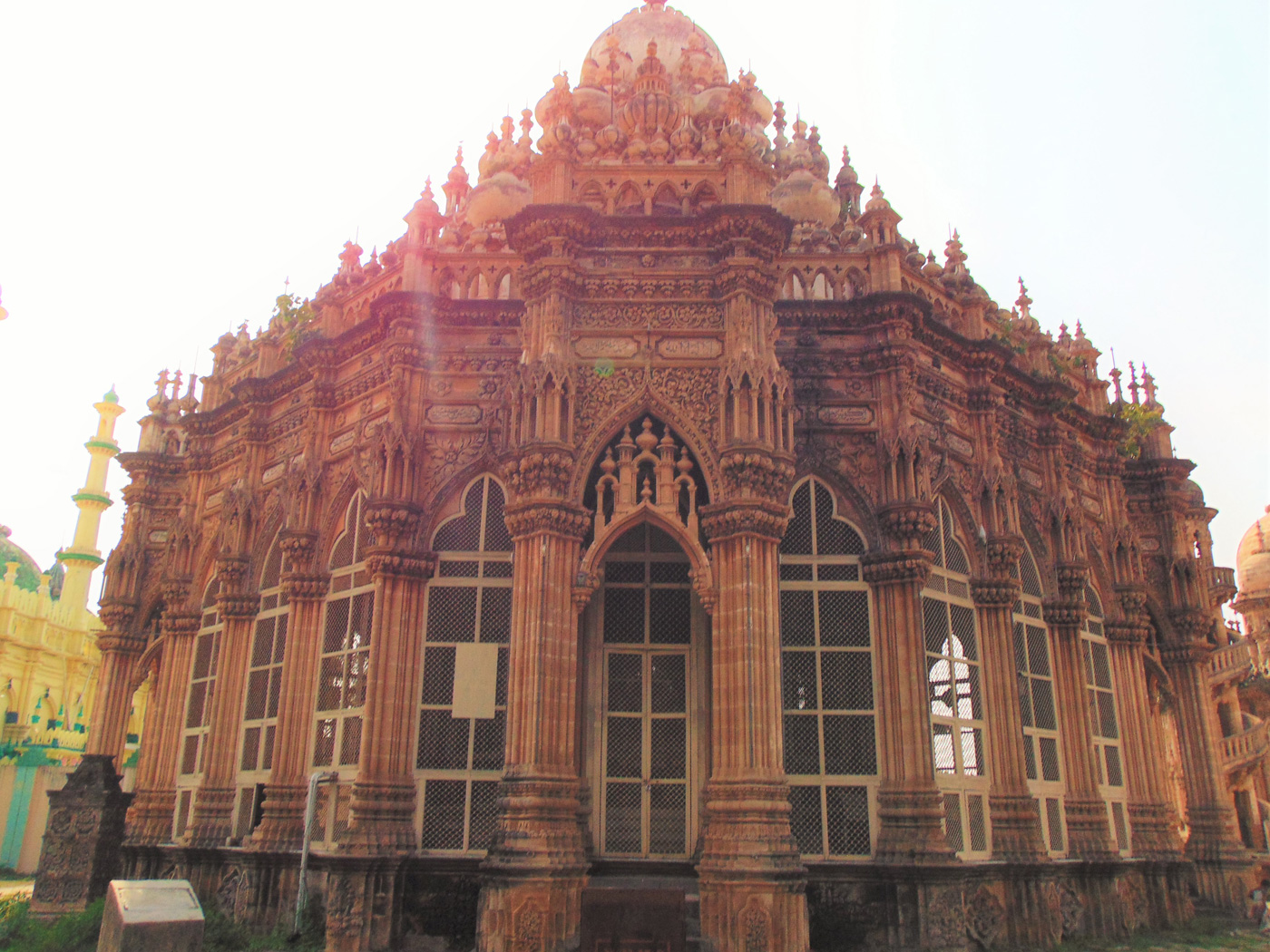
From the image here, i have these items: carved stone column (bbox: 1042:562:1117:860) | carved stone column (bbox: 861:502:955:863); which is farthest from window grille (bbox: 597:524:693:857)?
carved stone column (bbox: 1042:562:1117:860)

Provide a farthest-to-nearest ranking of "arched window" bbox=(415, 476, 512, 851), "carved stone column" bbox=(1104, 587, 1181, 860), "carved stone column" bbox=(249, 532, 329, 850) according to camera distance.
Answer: "carved stone column" bbox=(1104, 587, 1181, 860) < "carved stone column" bbox=(249, 532, 329, 850) < "arched window" bbox=(415, 476, 512, 851)

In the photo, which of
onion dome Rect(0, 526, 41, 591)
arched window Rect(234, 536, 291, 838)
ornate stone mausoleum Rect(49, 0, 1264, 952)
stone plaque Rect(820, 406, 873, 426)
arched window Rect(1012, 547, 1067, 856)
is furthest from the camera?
onion dome Rect(0, 526, 41, 591)

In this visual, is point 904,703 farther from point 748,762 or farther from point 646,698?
point 646,698

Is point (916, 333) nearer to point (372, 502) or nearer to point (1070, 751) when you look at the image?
point (1070, 751)

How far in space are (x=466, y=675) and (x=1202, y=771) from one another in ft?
49.7

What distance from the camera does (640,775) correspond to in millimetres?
14016

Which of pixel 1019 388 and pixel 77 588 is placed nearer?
pixel 1019 388

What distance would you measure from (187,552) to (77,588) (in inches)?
1542

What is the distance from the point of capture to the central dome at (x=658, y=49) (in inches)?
870

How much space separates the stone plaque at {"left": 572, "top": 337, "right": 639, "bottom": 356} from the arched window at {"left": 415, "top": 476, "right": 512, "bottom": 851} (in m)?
2.58

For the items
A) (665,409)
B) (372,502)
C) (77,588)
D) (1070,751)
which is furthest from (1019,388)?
(77,588)

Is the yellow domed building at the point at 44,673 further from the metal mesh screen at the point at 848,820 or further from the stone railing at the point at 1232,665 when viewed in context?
the stone railing at the point at 1232,665

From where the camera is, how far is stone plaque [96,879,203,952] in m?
9.05

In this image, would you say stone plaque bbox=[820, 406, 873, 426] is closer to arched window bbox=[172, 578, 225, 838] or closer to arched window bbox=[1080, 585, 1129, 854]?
arched window bbox=[1080, 585, 1129, 854]
